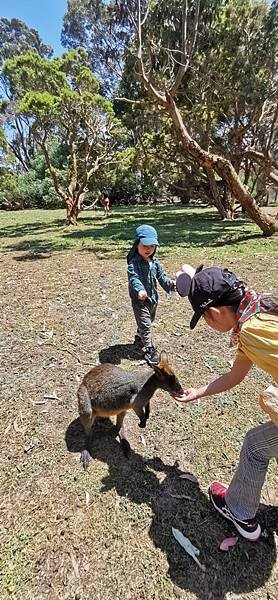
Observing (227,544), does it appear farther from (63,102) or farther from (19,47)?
(19,47)

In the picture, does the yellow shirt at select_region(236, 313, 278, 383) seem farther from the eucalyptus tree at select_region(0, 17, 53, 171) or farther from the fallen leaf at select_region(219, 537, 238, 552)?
the eucalyptus tree at select_region(0, 17, 53, 171)

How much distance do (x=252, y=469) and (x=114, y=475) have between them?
1.10 meters

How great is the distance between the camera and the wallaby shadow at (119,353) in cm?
424

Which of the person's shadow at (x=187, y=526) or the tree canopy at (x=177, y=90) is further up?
the tree canopy at (x=177, y=90)

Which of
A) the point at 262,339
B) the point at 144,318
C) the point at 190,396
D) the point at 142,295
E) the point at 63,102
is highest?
the point at 63,102

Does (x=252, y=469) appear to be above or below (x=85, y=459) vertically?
above

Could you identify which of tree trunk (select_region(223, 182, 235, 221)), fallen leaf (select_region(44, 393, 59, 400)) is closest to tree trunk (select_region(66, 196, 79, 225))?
tree trunk (select_region(223, 182, 235, 221))

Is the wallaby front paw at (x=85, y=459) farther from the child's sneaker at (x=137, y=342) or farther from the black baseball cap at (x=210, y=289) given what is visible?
the child's sneaker at (x=137, y=342)

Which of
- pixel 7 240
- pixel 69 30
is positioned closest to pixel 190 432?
pixel 7 240

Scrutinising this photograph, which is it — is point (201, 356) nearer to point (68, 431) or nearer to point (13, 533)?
point (68, 431)

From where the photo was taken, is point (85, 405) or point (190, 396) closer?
point (190, 396)

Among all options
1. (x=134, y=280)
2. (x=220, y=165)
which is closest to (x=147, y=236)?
(x=134, y=280)

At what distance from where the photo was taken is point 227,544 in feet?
6.94

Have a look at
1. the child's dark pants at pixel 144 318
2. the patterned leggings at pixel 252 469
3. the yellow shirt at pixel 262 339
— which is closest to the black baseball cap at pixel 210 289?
the yellow shirt at pixel 262 339
